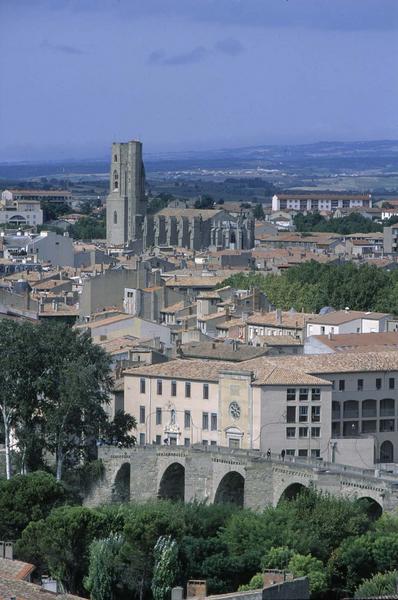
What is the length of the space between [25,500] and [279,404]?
7173 millimetres

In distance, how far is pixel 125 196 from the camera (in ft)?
456

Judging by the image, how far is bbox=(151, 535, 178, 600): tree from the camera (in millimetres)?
33031

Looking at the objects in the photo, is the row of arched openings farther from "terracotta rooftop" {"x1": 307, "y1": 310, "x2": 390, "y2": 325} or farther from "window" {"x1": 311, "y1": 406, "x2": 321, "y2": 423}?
"terracotta rooftop" {"x1": 307, "y1": 310, "x2": 390, "y2": 325}

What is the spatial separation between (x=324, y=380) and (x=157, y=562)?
12.0 meters

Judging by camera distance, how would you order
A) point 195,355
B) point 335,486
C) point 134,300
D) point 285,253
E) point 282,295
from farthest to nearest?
point 285,253
point 282,295
point 134,300
point 195,355
point 335,486

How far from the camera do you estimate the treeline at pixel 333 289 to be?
72.6 meters

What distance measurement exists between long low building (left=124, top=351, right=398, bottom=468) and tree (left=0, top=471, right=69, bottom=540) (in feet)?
17.2

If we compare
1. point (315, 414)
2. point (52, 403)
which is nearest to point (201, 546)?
point (315, 414)

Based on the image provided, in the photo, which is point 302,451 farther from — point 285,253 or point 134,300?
point 285,253

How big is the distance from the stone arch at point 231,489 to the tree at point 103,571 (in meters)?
8.48

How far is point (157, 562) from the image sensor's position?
33.8 metres

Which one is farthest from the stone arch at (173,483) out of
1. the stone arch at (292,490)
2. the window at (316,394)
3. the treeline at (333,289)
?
the treeline at (333,289)

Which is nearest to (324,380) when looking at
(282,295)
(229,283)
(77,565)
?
(77,565)

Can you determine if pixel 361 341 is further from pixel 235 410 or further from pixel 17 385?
pixel 17 385
